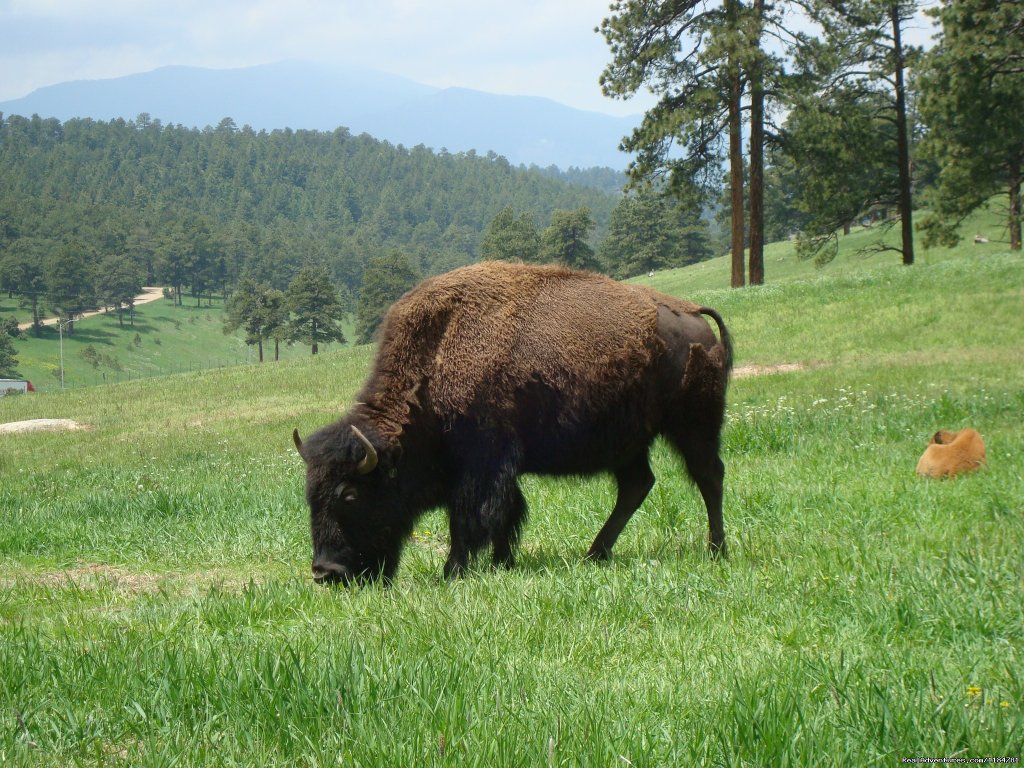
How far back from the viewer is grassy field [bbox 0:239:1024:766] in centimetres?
288

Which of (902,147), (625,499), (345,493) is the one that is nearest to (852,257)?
(902,147)

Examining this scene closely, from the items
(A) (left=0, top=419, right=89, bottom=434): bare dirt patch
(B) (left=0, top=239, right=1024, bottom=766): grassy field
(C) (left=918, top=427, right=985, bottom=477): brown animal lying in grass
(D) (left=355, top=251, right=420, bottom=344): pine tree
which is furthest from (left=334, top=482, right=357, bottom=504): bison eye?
(D) (left=355, top=251, right=420, bottom=344): pine tree

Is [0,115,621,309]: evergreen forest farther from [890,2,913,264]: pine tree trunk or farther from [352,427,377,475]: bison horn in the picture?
[352,427,377,475]: bison horn

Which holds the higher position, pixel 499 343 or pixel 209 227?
pixel 209 227

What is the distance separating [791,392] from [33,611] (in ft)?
43.8

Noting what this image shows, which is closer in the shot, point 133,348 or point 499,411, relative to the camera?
point 499,411

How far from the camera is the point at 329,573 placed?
5953 millimetres

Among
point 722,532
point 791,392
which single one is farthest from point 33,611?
point 791,392

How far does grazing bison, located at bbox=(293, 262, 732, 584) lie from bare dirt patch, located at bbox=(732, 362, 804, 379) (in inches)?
525

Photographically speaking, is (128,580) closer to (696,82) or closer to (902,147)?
(696,82)

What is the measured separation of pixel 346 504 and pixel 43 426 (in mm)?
23751

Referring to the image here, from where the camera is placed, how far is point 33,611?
5426mm

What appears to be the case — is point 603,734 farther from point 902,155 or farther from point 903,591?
point 902,155

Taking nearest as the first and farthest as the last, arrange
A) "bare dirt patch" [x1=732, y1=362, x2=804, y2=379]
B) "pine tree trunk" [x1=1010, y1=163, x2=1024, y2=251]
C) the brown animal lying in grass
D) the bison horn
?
the bison horn → the brown animal lying in grass → "bare dirt patch" [x1=732, y1=362, x2=804, y2=379] → "pine tree trunk" [x1=1010, y1=163, x2=1024, y2=251]
